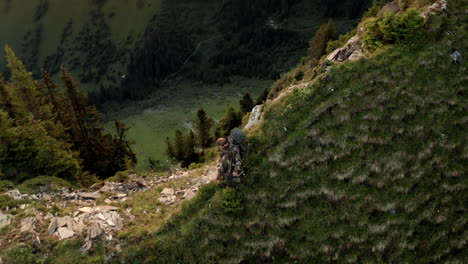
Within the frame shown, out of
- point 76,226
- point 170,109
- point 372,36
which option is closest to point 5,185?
point 76,226

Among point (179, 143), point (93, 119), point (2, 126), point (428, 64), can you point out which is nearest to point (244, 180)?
point (428, 64)

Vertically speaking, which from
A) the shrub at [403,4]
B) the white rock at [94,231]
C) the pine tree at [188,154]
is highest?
the shrub at [403,4]

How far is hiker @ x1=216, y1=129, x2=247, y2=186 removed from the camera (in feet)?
70.9

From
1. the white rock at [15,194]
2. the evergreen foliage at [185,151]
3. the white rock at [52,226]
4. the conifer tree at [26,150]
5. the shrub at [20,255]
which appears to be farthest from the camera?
the evergreen foliage at [185,151]

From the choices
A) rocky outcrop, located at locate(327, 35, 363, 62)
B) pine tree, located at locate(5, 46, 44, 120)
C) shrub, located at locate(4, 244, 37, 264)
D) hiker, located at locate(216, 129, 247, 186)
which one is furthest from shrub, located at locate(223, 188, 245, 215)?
pine tree, located at locate(5, 46, 44, 120)

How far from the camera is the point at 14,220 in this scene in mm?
22188

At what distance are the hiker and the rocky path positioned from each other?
10.7 feet

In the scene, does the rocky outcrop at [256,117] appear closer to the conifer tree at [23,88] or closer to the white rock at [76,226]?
the white rock at [76,226]

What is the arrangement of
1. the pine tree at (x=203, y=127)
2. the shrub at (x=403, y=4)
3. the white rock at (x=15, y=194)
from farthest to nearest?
the pine tree at (x=203, y=127) < the shrub at (x=403, y=4) < the white rock at (x=15, y=194)

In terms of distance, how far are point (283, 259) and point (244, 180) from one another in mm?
6247

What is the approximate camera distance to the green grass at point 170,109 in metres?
121

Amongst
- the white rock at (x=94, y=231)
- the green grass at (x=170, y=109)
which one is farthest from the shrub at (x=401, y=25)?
the green grass at (x=170, y=109)

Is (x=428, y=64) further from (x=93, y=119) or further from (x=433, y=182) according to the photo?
(x=93, y=119)

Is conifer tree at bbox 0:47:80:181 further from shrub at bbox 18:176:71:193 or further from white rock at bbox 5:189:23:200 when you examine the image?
white rock at bbox 5:189:23:200
